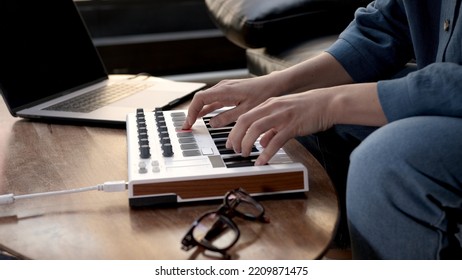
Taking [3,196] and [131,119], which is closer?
[3,196]

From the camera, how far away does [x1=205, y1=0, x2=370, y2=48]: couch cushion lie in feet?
4.92

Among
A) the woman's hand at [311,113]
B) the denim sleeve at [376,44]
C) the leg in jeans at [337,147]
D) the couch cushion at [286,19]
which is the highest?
the woman's hand at [311,113]

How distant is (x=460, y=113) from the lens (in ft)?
2.52

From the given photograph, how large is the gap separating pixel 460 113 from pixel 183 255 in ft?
1.14

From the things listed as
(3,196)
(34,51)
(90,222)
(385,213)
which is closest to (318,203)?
(385,213)

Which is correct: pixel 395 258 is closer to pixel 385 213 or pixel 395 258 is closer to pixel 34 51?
pixel 385 213

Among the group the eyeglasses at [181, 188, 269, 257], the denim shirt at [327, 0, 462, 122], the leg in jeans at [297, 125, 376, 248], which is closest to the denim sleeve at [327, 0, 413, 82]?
the denim shirt at [327, 0, 462, 122]

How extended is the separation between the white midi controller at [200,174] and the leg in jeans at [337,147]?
0.80 ft

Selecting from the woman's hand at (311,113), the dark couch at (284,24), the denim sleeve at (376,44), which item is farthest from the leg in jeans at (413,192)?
the dark couch at (284,24)

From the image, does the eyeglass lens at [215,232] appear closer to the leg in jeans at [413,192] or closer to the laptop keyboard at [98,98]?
the leg in jeans at [413,192]

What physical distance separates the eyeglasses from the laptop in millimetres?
428

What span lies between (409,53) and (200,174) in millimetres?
581

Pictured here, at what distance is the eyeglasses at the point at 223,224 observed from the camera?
2.15 ft
